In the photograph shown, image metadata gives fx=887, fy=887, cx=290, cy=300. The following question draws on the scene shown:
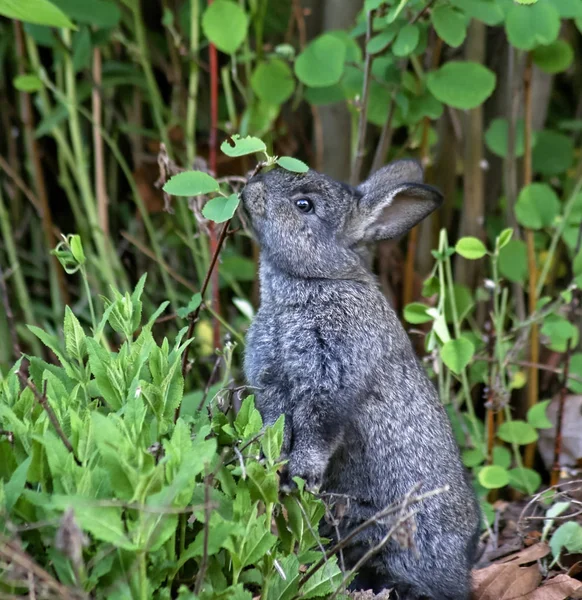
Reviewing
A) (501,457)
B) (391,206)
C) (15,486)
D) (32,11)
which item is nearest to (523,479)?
(501,457)

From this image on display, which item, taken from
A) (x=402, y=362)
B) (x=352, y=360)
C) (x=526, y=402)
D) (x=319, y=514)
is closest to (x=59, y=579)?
(x=319, y=514)

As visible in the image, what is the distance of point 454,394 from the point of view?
4434mm

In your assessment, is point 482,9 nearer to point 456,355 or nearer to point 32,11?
point 456,355

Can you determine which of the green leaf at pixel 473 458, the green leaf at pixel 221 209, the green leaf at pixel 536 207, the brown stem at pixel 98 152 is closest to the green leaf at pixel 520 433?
the green leaf at pixel 473 458

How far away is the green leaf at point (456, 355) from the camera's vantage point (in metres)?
3.36

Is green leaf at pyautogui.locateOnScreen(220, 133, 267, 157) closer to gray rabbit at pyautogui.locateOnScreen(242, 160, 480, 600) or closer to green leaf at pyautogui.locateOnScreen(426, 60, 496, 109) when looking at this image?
gray rabbit at pyautogui.locateOnScreen(242, 160, 480, 600)

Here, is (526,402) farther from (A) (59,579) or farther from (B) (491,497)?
(A) (59,579)

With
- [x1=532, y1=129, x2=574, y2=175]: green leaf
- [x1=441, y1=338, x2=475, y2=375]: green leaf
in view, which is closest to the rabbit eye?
[x1=441, y1=338, x2=475, y2=375]: green leaf

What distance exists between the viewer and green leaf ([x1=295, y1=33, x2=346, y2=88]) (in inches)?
146

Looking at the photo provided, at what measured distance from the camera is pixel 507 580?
10.1 feet

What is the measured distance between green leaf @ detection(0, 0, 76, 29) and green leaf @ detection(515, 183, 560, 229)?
2210mm

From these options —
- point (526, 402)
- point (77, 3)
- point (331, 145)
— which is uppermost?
point (77, 3)

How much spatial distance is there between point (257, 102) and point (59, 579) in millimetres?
3072

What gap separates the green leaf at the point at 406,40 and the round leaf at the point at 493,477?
1670 millimetres
